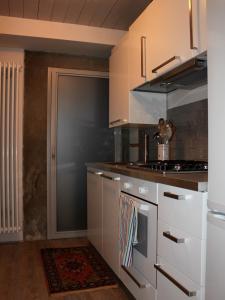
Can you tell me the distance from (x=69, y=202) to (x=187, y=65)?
Result: 229 cm

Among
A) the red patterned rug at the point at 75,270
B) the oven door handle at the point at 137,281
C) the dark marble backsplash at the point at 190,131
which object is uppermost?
the dark marble backsplash at the point at 190,131

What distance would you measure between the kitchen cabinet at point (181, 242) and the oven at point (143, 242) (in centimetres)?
7

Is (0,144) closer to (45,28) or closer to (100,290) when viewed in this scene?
(45,28)

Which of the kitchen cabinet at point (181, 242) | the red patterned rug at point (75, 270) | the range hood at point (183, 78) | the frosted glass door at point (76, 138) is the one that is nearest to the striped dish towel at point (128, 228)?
the kitchen cabinet at point (181, 242)

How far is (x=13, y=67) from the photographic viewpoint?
3.22m

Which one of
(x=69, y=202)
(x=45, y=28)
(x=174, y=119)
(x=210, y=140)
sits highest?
(x=45, y=28)

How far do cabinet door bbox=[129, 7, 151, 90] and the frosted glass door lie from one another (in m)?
1.11

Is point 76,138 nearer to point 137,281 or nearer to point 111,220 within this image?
point 111,220

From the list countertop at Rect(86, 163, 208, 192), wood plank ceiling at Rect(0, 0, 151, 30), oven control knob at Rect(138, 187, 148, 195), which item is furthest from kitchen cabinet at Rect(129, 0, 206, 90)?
oven control knob at Rect(138, 187, 148, 195)

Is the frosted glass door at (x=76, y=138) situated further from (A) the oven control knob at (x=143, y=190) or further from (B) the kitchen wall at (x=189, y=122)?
(A) the oven control knob at (x=143, y=190)

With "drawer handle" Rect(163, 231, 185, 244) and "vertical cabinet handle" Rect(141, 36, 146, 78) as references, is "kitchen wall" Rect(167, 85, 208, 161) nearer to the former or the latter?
"vertical cabinet handle" Rect(141, 36, 146, 78)

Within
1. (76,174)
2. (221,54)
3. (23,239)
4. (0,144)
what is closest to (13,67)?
(0,144)

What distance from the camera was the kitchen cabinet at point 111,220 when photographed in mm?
2211

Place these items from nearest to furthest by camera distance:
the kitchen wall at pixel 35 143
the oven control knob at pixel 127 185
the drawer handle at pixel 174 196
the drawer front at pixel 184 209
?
the drawer front at pixel 184 209, the drawer handle at pixel 174 196, the oven control knob at pixel 127 185, the kitchen wall at pixel 35 143
